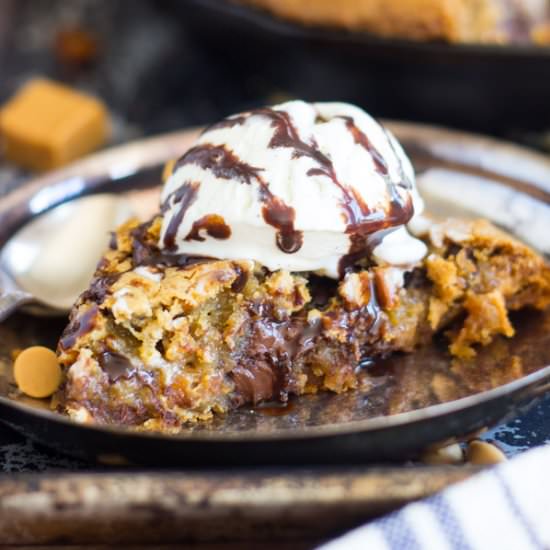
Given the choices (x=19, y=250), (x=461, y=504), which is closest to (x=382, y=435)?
(x=461, y=504)

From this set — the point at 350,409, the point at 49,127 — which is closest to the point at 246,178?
the point at 350,409

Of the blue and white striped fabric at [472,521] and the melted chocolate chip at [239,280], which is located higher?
the melted chocolate chip at [239,280]

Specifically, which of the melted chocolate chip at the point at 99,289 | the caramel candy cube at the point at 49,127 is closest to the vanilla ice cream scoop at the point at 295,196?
the melted chocolate chip at the point at 99,289

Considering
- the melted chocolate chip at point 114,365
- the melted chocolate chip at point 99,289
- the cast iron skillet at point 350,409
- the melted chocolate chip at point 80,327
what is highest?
the melted chocolate chip at point 99,289

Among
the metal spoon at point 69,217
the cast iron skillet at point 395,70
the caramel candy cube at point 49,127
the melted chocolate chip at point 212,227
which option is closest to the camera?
the melted chocolate chip at point 212,227

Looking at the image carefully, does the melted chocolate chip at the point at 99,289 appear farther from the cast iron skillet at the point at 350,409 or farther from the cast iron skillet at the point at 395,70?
the cast iron skillet at the point at 395,70

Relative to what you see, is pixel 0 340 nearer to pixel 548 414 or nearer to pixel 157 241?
pixel 157 241

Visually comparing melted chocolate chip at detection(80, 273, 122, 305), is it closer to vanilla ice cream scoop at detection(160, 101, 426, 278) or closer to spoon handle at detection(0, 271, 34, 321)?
vanilla ice cream scoop at detection(160, 101, 426, 278)
